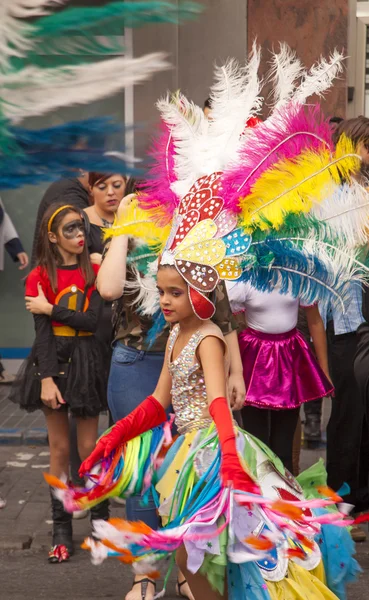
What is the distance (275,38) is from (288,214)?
489 centimetres

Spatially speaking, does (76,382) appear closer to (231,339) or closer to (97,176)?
(231,339)

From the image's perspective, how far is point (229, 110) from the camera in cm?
348

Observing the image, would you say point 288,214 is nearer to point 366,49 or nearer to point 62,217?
point 62,217

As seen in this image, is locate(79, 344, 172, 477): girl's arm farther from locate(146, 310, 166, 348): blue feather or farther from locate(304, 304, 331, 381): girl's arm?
locate(304, 304, 331, 381): girl's arm

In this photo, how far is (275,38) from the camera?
7836 mm

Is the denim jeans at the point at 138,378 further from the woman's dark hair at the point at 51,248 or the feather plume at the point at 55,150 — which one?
the feather plume at the point at 55,150

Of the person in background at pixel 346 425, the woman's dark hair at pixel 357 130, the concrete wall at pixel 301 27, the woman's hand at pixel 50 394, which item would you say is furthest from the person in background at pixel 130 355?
the concrete wall at pixel 301 27

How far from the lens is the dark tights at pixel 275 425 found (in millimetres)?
4715

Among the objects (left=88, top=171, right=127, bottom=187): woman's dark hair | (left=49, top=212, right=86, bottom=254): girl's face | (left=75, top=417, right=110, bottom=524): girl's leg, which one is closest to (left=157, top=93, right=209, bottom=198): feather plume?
(left=88, top=171, right=127, bottom=187): woman's dark hair

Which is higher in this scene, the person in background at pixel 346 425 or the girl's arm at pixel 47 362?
the girl's arm at pixel 47 362

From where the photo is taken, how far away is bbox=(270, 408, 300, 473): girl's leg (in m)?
4.72

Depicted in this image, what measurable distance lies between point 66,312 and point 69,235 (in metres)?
0.39

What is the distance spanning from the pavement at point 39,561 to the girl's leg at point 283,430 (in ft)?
2.12

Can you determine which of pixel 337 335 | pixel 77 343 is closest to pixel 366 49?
pixel 337 335
